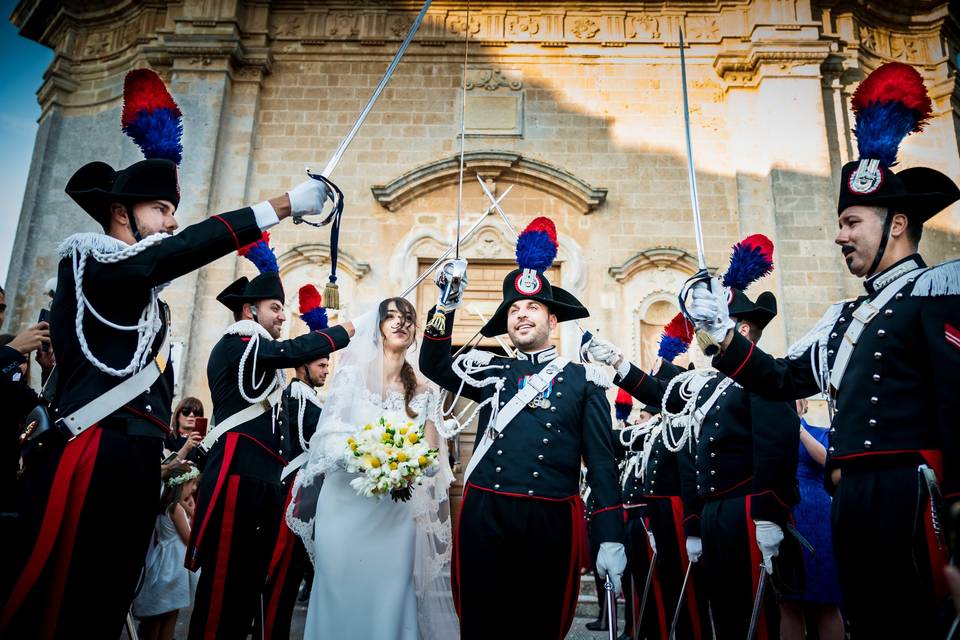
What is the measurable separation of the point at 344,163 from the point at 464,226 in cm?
226

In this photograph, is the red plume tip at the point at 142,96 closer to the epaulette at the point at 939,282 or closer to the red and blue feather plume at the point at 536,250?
the red and blue feather plume at the point at 536,250

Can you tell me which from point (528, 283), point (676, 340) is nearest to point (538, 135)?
point (676, 340)

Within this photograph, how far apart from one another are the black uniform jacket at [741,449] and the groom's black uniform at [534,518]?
0.79 meters

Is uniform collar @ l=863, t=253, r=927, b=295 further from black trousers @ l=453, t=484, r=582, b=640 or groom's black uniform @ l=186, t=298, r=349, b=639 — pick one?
groom's black uniform @ l=186, t=298, r=349, b=639

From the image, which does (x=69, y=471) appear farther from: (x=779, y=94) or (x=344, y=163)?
(x=779, y=94)

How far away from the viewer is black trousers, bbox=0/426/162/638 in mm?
2387

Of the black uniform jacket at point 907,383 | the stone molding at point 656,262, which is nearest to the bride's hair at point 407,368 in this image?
the black uniform jacket at point 907,383

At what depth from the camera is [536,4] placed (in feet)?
39.6

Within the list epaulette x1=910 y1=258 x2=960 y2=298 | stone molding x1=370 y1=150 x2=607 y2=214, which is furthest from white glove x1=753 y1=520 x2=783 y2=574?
stone molding x1=370 y1=150 x2=607 y2=214

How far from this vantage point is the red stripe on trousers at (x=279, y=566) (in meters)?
4.66

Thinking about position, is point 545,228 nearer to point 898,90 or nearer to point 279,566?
point 898,90

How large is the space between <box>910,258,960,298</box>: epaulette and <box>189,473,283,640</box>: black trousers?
11.5 feet

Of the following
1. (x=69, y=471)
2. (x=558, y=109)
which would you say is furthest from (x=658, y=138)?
(x=69, y=471)

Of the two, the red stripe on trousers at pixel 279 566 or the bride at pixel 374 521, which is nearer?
the bride at pixel 374 521
